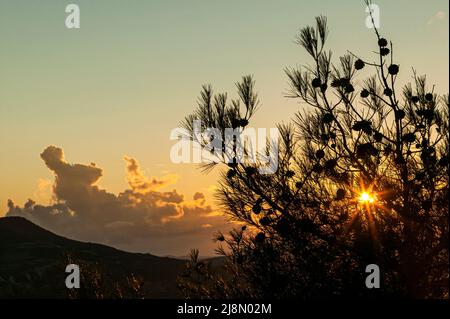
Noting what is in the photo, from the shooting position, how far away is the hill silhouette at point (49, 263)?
48.6 metres

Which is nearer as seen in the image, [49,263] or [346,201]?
[346,201]

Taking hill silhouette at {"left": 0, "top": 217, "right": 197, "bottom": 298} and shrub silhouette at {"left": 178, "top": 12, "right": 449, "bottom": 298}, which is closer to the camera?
shrub silhouette at {"left": 178, "top": 12, "right": 449, "bottom": 298}

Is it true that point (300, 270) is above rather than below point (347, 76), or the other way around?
below

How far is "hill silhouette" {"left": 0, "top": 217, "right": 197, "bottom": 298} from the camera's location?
4859 centimetres

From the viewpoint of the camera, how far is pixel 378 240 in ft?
24.1

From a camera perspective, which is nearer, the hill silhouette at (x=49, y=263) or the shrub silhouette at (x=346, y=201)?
the shrub silhouette at (x=346, y=201)

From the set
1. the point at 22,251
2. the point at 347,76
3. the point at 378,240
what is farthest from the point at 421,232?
the point at 22,251

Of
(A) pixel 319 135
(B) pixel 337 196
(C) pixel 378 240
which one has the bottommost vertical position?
(C) pixel 378 240

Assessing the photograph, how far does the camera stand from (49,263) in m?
55.5

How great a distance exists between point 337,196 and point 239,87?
221 centimetres
